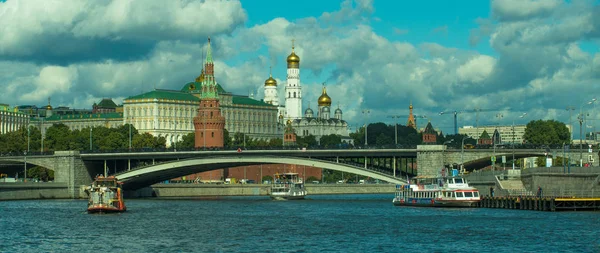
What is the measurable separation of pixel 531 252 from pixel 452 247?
562 centimetres

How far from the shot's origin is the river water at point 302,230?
264 ft

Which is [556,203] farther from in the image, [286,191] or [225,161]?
[286,191]

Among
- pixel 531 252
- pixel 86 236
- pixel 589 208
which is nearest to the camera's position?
pixel 531 252

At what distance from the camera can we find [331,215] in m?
117

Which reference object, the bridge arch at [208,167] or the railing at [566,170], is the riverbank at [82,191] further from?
the railing at [566,170]

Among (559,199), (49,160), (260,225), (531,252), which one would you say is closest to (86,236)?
(260,225)

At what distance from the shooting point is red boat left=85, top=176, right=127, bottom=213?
119 meters

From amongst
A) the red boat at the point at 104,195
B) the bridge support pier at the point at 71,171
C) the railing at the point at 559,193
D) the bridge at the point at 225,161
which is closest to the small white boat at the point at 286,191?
the bridge at the point at 225,161

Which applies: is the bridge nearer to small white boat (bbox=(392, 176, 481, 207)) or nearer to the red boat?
small white boat (bbox=(392, 176, 481, 207))

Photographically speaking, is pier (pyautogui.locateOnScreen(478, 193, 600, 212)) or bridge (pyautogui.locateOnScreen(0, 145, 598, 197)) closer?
pier (pyautogui.locateOnScreen(478, 193, 600, 212))

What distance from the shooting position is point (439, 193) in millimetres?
125188

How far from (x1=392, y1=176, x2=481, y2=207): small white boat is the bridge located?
37.3ft

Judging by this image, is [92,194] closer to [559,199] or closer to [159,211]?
[159,211]

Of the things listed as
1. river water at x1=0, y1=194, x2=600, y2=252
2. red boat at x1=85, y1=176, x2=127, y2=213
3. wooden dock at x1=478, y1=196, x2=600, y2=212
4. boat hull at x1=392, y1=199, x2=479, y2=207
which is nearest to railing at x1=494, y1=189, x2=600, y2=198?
wooden dock at x1=478, y1=196, x2=600, y2=212
